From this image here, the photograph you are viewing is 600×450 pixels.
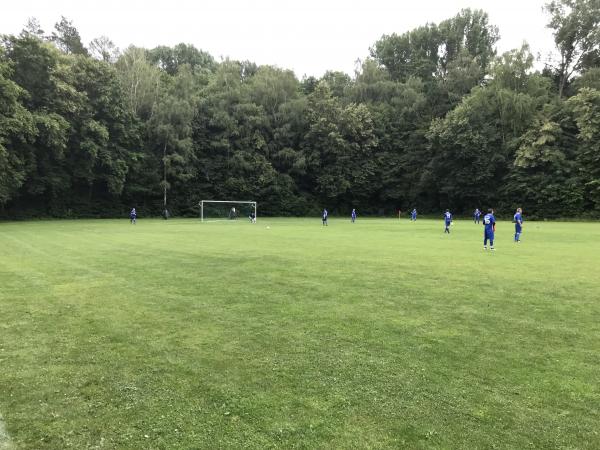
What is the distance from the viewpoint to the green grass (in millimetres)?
3939

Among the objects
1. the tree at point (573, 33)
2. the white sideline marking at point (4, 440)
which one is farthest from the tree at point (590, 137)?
the white sideline marking at point (4, 440)

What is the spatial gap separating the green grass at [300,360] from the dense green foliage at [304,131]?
35.2 meters

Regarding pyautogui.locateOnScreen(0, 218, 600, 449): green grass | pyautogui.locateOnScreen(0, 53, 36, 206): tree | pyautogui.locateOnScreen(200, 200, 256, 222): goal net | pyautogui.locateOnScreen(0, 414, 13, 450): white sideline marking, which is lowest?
pyautogui.locateOnScreen(0, 414, 13, 450): white sideline marking

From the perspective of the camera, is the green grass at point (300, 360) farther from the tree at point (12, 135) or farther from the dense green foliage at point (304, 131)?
the dense green foliage at point (304, 131)

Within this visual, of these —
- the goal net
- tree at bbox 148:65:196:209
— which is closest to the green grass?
the goal net

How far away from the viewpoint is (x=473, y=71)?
63.9 meters

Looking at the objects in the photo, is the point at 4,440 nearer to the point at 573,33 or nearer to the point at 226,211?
the point at 226,211

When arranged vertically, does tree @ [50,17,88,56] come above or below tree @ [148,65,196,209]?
above

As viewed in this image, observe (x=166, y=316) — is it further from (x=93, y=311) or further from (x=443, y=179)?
(x=443, y=179)

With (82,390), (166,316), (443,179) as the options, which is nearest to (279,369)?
(82,390)

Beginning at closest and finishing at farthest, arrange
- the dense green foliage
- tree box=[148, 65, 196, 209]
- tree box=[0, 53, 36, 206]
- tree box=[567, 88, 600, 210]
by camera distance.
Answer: tree box=[0, 53, 36, 206] < the dense green foliage < tree box=[567, 88, 600, 210] < tree box=[148, 65, 196, 209]

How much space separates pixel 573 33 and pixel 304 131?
Result: 38250mm

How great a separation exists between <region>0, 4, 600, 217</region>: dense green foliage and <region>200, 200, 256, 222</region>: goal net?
22.8 ft

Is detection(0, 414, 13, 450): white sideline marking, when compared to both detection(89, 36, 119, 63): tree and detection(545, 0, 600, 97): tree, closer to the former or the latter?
detection(89, 36, 119, 63): tree
